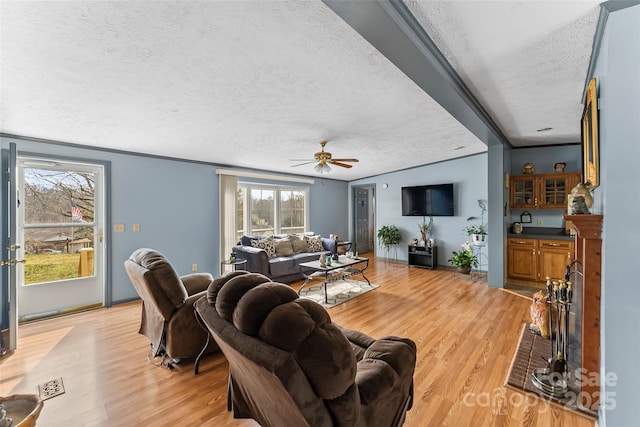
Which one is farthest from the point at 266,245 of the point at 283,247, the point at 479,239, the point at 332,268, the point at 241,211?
the point at 479,239

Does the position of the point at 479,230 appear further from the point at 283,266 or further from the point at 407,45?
the point at 407,45

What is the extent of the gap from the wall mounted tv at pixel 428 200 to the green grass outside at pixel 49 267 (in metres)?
6.13

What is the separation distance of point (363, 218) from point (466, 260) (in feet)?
11.4

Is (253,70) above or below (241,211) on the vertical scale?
above

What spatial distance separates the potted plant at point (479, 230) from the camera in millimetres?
5579

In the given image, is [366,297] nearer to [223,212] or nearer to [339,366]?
[223,212]

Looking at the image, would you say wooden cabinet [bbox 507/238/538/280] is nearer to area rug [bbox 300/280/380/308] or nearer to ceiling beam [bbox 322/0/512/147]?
area rug [bbox 300/280/380/308]

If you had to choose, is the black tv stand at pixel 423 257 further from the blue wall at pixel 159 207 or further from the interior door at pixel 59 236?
the interior door at pixel 59 236

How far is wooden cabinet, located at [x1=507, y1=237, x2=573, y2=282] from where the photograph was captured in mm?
4348

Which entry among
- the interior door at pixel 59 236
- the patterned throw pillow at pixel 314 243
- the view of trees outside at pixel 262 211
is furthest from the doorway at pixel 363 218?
the interior door at pixel 59 236

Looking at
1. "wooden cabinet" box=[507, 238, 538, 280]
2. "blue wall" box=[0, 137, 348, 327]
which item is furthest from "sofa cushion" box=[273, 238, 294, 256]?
"wooden cabinet" box=[507, 238, 538, 280]

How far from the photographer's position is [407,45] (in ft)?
5.60

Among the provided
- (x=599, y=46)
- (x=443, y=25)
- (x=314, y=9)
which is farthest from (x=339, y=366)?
(x=599, y=46)

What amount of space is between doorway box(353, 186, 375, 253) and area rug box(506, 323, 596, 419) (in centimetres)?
551
